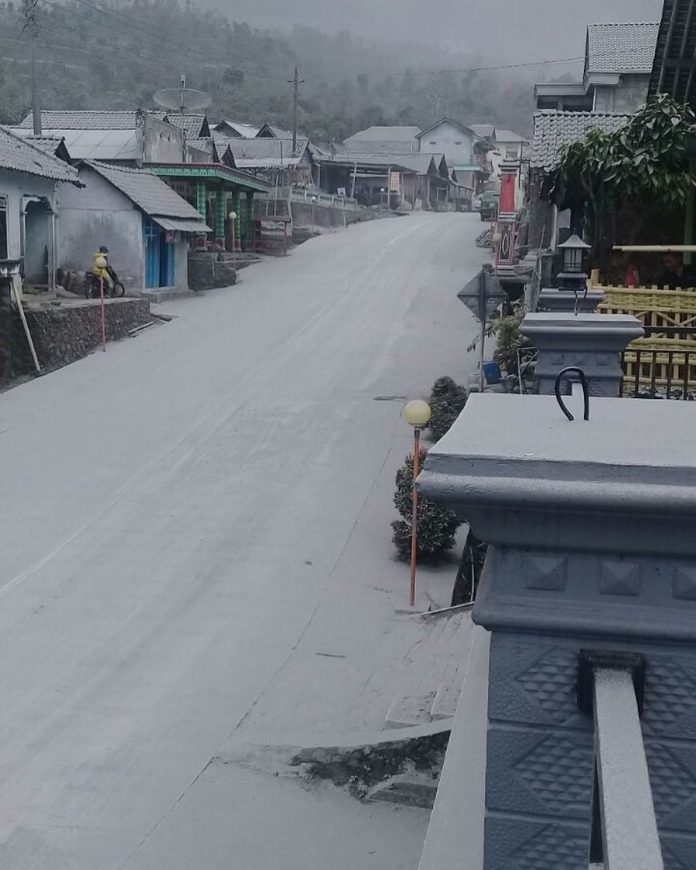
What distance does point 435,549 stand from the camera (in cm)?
1485

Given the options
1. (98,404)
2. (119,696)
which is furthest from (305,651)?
(98,404)

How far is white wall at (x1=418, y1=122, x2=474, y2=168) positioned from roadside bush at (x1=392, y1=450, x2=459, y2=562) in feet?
262

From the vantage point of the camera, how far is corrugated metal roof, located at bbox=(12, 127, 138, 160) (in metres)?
42.7

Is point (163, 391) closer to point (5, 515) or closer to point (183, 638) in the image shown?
point (5, 515)

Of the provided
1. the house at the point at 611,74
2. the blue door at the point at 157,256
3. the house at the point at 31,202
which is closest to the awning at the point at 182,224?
the blue door at the point at 157,256

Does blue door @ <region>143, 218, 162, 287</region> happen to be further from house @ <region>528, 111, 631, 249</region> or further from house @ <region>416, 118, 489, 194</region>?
house @ <region>416, 118, 489, 194</region>

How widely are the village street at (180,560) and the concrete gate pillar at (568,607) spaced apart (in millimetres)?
5426

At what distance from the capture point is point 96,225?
34.1 m

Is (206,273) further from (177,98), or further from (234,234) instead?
(177,98)

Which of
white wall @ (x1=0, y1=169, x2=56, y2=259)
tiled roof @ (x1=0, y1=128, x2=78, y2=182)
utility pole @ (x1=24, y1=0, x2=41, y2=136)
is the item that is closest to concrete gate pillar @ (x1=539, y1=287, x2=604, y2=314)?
tiled roof @ (x1=0, y1=128, x2=78, y2=182)

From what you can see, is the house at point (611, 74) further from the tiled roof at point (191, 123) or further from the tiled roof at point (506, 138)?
the tiled roof at point (506, 138)

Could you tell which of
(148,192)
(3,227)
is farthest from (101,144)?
(3,227)

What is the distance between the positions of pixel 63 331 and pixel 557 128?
1263cm

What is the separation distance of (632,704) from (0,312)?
2321 centimetres
